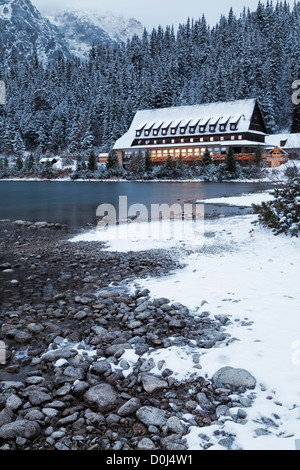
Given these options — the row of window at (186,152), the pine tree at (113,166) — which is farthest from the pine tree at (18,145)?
the row of window at (186,152)

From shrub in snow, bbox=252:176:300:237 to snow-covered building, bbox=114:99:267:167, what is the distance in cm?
5484

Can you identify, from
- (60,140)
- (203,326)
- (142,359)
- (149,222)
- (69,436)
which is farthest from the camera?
(60,140)

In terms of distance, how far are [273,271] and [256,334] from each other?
343 cm

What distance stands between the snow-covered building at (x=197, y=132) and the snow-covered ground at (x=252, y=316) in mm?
57462

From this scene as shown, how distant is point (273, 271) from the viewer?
8672 mm

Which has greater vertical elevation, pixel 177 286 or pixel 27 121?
pixel 27 121

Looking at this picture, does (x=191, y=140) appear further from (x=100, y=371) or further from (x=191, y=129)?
(x=100, y=371)

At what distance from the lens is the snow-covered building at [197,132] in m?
69.2

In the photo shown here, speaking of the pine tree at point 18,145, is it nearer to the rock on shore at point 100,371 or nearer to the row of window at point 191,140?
the row of window at point 191,140

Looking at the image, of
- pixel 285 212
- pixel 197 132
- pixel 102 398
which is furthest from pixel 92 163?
pixel 102 398

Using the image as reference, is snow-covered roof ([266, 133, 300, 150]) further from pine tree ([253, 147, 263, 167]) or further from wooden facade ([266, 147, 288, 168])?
pine tree ([253, 147, 263, 167])

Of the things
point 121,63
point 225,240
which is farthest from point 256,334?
point 121,63

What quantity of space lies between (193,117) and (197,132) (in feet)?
15.1

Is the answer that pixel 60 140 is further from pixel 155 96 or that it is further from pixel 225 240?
pixel 225 240
